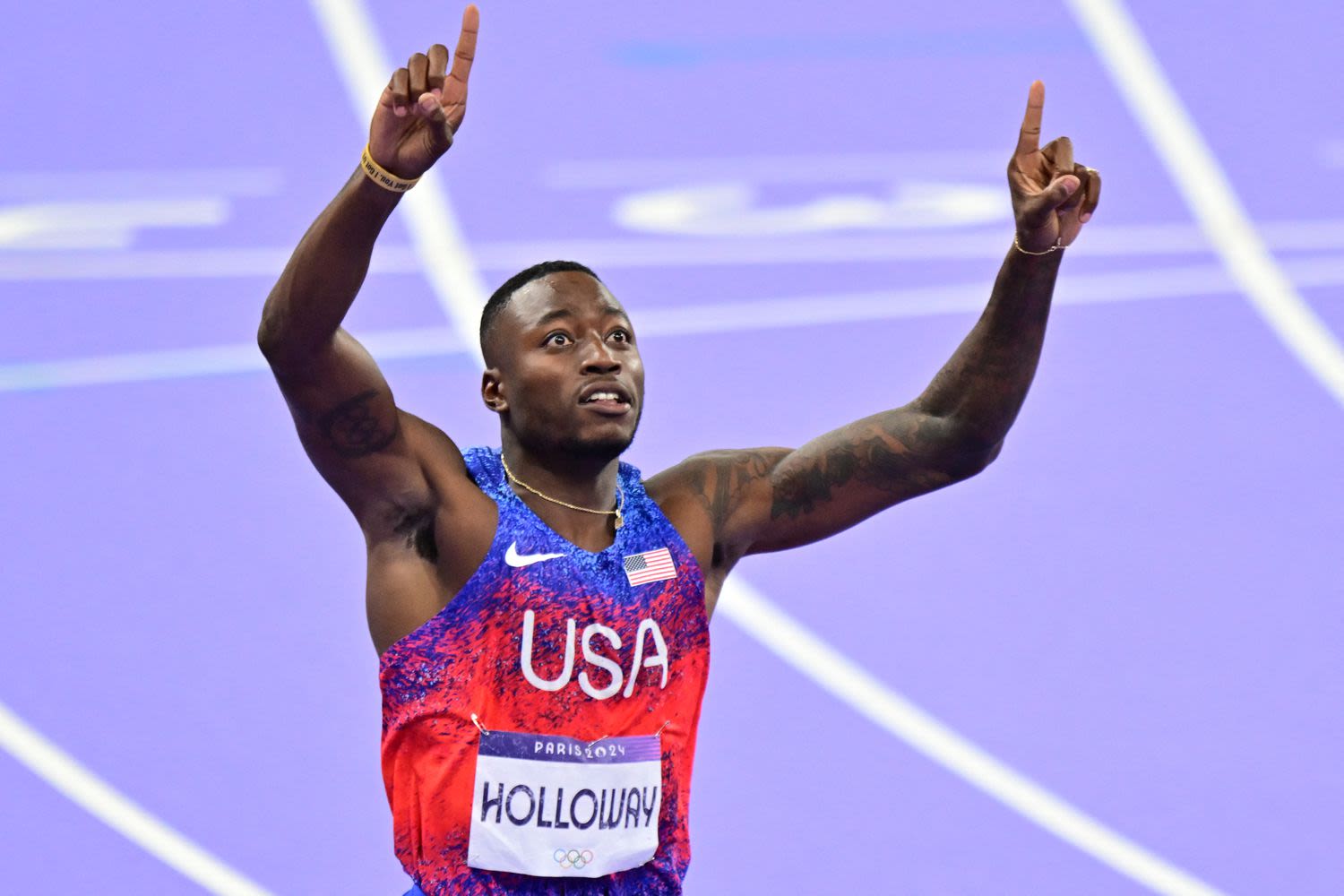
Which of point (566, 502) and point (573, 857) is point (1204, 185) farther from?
point (573, 857)

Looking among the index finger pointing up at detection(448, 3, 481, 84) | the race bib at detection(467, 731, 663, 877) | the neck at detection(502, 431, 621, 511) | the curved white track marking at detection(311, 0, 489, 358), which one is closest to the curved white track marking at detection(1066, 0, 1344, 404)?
the curved white track marking at detection(311, 0, 489, 358)

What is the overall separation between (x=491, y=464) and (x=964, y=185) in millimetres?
2626

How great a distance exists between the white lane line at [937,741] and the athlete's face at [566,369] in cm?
186

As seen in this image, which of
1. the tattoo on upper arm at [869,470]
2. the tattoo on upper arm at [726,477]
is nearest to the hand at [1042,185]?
the tattoo on upper arm at [869,470]

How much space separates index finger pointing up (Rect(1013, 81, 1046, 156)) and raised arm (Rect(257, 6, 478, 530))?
82 centimetres

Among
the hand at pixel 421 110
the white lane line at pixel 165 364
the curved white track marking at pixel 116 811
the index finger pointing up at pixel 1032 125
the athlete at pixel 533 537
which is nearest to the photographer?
the hand at pixel 421 110

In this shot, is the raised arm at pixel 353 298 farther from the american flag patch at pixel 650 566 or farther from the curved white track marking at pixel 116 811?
the curved white track marking at pixel 116 811

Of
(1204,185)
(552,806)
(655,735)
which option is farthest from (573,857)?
(1204,185)

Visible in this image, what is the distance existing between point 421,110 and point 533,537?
0.65 metres

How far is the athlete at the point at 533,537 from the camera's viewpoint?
2234 millimetres

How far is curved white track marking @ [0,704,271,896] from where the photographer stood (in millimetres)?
3885

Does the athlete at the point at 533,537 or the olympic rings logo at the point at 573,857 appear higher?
the athlete at the point at 533,537

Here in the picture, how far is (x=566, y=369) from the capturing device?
8.34 feet

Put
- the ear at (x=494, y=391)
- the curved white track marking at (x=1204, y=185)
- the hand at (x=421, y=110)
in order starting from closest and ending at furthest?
the hand at (x=421, y=110)
the ear at (x=494, y=391)
the curved white track marking at (x=1204, y=185)
